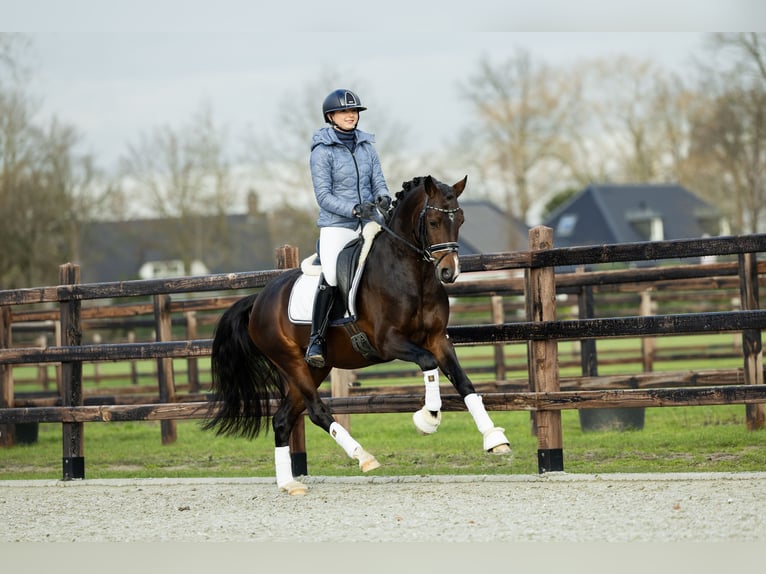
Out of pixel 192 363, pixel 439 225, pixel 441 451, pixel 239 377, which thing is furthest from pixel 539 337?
pixel 192 363

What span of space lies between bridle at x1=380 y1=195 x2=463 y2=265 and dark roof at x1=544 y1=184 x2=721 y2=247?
6277 cm

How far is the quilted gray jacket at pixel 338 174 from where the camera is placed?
7.99 meters

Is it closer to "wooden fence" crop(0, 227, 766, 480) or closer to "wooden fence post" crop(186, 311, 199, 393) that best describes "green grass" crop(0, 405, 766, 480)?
"wooden fence" crop(0, 227, 766, 480)

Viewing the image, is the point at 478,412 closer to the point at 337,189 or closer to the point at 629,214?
the point at 337,189

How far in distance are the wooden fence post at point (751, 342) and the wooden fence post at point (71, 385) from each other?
6413mm

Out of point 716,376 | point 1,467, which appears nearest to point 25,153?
point 1,467

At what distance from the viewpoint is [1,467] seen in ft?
37.8

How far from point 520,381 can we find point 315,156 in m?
5.54

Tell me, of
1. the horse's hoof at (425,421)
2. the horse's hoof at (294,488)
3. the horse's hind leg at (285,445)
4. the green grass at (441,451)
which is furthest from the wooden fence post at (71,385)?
the horse's hoof at (425,421)

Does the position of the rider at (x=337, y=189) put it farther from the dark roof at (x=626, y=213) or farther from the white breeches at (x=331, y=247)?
the dark roof at (x=626, y=213)

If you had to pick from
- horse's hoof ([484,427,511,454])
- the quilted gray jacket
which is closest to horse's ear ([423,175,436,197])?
the quilted gray jacket

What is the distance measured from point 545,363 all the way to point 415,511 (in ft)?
6.62

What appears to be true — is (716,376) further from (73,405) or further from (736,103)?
(736,103)

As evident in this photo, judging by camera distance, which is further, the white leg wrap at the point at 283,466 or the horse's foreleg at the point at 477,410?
the white leg wrap at the point at 283,466
